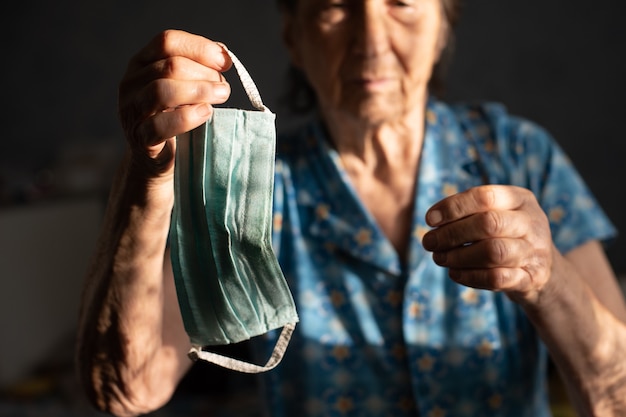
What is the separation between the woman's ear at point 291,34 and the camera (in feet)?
4.28

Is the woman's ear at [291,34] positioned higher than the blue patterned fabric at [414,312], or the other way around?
the woman's ear at [291,34]

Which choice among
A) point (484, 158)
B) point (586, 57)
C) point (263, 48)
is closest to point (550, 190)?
point (484, 158)

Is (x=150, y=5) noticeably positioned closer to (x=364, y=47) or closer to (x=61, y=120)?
(x=61, y=120)

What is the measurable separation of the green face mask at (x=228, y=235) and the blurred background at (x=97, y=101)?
151 centimetres

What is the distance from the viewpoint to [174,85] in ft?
2.45

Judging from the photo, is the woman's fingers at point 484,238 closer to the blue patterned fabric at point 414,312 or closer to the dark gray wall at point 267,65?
the blue patterned fabric at point 414,312

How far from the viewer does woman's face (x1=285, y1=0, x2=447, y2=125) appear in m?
1.15

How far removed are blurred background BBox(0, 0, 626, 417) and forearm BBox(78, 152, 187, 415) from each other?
4.33 ft

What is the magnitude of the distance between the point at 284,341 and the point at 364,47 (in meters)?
0.56

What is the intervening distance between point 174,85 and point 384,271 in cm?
61

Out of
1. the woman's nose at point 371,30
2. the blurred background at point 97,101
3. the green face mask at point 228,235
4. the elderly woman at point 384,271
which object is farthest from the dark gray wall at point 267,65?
the green face mask at point 228,235

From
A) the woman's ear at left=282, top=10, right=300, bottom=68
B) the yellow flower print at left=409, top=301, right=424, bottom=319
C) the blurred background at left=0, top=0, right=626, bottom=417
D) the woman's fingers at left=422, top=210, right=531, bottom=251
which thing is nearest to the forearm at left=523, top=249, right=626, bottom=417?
the woman's fingers at left=422, top=210, right=531, bottom=251

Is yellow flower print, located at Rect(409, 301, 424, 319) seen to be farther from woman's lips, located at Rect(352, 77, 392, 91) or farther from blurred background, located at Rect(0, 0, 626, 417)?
blurred background, located at Rect(0, 0, 626, 417)

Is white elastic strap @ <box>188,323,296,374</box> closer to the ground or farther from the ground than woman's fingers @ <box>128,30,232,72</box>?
closer to the ground
